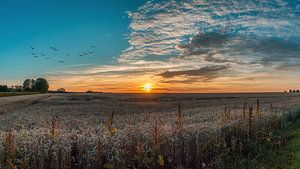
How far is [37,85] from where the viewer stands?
464 ft

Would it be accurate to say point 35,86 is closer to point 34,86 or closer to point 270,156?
point 34,86

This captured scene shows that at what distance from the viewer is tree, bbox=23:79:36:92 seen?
14150 centimetres

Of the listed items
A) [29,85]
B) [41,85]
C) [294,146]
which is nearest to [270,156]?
[294,146]

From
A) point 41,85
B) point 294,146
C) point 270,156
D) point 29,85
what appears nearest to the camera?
→ point 270,156

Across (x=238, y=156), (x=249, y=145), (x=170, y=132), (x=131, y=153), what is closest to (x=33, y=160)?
(x=131, y=153)

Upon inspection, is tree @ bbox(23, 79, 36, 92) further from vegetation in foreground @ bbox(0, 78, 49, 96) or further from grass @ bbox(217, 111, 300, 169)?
grass @ bbox(217, 111, 300, 169)

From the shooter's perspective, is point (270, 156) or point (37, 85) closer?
point (270, 156)

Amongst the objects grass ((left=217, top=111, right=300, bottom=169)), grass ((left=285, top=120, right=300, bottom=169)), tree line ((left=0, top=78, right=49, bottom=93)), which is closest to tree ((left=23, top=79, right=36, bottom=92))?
tree line ((left=0, top=78, right=49, bottom=93))

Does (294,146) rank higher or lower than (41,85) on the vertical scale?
lower

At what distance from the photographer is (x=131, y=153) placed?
9.33m

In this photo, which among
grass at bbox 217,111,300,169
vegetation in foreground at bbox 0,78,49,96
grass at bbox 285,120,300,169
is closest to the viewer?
grass at bbox 217,111,300,169

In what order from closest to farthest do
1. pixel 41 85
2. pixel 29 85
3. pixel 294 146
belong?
pixel 294 146 < pixel 41 85 < pixel 29 85

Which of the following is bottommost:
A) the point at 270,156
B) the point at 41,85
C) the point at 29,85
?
the point at 270,156

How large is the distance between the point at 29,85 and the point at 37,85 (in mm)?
4339
